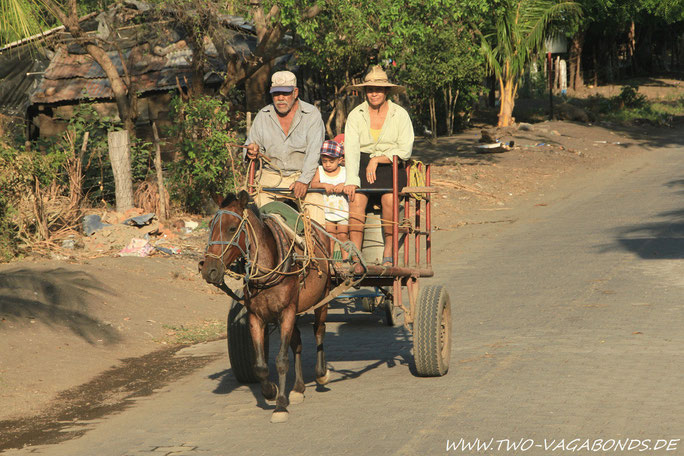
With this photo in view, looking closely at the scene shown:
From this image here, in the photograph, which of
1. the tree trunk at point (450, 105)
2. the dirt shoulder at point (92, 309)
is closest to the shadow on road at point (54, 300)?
the dirt shoulder at point (92, 309)

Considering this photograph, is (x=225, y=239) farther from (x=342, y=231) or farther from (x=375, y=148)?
(x=375, y=148)

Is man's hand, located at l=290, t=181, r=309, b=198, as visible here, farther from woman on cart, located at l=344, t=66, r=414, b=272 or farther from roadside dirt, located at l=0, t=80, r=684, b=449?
roadside dirt, located at l=0, t=80, r=684, b=449

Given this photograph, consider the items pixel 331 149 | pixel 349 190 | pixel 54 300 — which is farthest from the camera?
pixel 54 300

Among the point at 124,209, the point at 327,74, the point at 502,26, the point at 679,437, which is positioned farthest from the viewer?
the point at 502,26

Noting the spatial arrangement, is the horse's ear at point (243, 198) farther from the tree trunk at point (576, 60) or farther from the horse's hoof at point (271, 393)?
the tree trunk at point (576, 60)

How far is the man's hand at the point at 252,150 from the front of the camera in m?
7.71

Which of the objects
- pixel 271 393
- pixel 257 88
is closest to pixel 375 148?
pixel 271 393

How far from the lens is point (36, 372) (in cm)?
870

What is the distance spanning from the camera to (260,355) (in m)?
6.71

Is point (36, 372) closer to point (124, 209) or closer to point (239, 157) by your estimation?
point (124, 209)

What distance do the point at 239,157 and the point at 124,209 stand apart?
284cm

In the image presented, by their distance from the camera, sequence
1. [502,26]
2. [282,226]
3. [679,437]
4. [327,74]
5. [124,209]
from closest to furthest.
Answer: [679,437] → [282,226] → [124,209] → [327,74] → [502,26]

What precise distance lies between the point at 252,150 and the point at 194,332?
3.95m

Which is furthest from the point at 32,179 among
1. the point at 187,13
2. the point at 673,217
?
the point at 673,217
